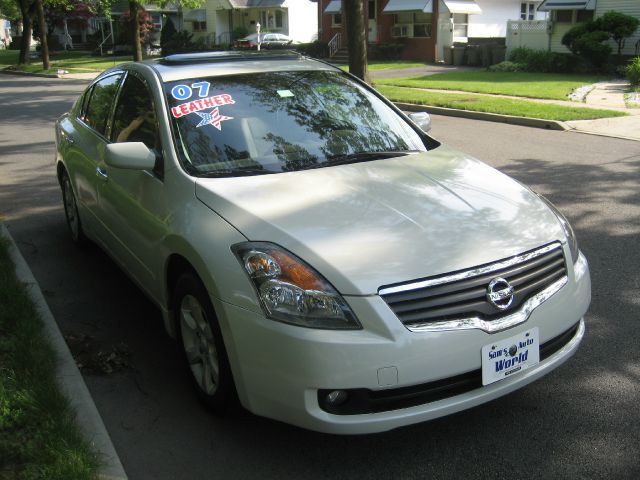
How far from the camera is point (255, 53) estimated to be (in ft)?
15.6

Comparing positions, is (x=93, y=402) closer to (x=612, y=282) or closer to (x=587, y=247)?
(x=612, y=282)

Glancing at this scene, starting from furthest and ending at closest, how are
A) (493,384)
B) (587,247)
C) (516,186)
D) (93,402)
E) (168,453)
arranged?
(587,247)
(516,186)
(93,402)
(168,453)
(493,384)

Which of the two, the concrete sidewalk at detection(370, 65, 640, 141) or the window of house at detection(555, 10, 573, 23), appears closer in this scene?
the concrete sidewalk at detection(370, 65, 640, 141)

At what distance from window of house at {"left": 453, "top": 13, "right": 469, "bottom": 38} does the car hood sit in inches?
1311

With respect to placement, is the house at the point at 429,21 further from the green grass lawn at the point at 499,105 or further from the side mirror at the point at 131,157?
the side mirror at the point at 131,157

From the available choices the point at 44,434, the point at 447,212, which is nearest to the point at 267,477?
the point at 44,434

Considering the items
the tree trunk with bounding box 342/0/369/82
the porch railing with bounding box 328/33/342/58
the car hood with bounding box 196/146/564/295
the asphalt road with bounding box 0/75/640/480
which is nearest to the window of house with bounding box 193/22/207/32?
the porch railing with bounding box 328/33/342/58

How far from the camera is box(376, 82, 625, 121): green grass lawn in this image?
41.6 feet

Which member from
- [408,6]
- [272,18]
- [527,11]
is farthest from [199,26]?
[527,11]

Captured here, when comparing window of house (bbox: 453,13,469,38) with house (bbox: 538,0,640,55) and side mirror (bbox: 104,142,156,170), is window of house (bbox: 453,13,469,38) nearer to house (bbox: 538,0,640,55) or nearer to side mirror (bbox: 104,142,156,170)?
house (bbox: 538,0,640,55)

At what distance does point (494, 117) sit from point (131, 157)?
34.6 ft

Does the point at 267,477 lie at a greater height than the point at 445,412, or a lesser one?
lesser

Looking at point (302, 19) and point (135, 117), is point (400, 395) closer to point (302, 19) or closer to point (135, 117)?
point (135, 117)

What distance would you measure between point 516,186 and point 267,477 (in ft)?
6.48
